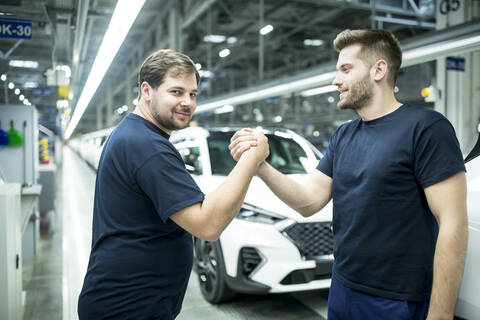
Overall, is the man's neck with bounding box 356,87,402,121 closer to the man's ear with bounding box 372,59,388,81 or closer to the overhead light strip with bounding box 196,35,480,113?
the man's ear with bounding box 372,59,388,81

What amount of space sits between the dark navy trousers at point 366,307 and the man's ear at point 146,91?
1.10 metres

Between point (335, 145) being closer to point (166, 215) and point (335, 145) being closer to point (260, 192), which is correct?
point (166, 215)

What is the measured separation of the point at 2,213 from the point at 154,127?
5.95 ft

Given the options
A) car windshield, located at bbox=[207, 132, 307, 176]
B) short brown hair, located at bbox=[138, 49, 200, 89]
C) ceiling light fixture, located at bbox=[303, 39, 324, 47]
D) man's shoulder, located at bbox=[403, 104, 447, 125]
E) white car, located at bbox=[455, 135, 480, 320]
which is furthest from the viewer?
ceiling light fixture, located at bbox=[303, 39, 324, 47]

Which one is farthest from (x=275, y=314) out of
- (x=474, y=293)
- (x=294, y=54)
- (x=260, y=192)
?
(x=294, y=54)

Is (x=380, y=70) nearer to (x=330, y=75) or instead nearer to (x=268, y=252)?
(x=268, y=252)

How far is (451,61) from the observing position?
285 inches

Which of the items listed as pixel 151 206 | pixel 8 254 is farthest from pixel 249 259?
pixel 151 206

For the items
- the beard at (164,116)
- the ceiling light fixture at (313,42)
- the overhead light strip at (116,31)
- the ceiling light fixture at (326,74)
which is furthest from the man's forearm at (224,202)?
the ceiling light fixture at (313,42)

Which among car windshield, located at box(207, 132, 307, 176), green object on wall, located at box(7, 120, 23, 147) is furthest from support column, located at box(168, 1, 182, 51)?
car windshield, located at box(207, 132, 307, 176)

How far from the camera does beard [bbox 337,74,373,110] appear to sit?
1.68m

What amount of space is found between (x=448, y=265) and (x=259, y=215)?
211 centimetres

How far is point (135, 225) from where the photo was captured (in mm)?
1483

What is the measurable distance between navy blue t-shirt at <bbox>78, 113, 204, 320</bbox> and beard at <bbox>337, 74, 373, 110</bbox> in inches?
29.4
